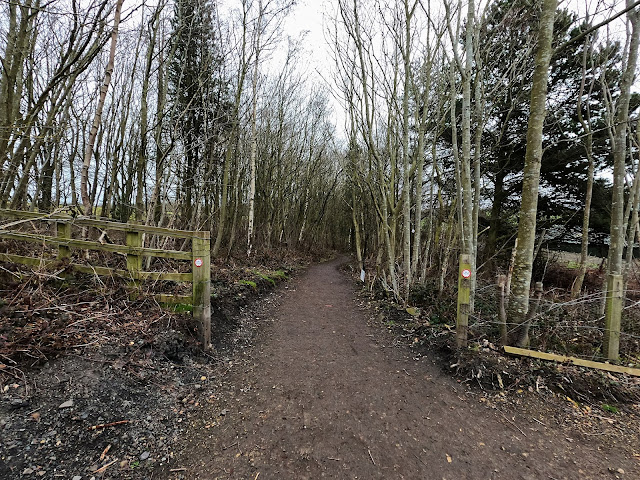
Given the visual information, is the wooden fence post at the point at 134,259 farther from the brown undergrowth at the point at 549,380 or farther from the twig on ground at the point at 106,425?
the brown undergrowth at the point at 549,380

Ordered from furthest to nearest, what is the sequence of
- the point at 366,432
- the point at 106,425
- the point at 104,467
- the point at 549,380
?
the point at 549,380 → the point at 366,432 → the point at 106,425 → the point at 104,467

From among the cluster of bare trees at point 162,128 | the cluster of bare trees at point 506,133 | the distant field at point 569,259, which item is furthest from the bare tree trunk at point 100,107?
the distant field at point 569,259

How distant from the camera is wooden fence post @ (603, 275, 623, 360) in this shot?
339 centimetres

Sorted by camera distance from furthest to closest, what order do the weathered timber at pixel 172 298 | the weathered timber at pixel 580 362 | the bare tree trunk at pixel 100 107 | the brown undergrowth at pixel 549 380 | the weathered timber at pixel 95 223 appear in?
the bare tree trunk at pixel 100 107 < the weathered timber at pixel 172 298 < the weathered timber at pixel 95 223 < the weathered timber at pixel 580 362 < the brown undergrowth at pixel 549 380

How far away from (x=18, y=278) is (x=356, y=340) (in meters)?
4.81

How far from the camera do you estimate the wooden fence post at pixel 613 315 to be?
3.39 metres

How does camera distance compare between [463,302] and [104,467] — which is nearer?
[104,467]

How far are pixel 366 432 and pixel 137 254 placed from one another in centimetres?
356

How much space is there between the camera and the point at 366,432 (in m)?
2.61

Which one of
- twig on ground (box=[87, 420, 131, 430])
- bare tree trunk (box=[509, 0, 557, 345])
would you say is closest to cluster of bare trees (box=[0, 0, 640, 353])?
bare tree trunk (box=[509, 0, 557, 345])

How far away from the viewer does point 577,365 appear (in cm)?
334

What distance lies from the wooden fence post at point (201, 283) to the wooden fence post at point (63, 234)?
1721mm

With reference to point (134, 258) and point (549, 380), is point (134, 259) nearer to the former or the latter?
point (134, 258)

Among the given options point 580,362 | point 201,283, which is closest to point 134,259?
point 201,283
